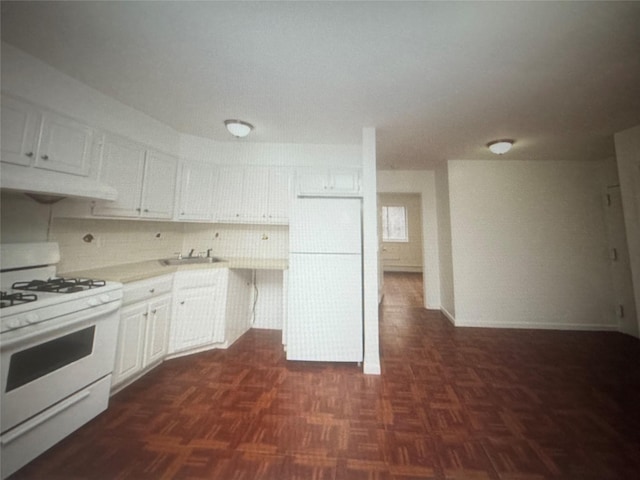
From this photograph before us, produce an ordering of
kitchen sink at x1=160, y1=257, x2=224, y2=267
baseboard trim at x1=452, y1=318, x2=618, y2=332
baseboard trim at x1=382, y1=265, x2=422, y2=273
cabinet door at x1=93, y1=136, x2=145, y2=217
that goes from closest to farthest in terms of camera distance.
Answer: cabinet door at x1=93, y1=136, x2=145, y2=217 < kitchen sink at x1=160, y1=257, x2=224, y2=267 < baseboard trim at x1=452, y1=318, x2=618, y2=332 < baseboard trim at x1=382, y1=265, x2=422, y2=273

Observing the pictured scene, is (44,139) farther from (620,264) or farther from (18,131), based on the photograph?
(620,264)

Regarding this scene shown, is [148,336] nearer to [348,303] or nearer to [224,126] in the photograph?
[348,303]

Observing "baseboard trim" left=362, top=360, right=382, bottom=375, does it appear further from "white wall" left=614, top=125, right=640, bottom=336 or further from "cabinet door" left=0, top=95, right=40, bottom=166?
"cabinet door" left=0, top=95, right=40, bottom=166

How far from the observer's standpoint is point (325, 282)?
2387 mm

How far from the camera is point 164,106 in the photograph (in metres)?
2.20

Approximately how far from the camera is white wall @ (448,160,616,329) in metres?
3.35

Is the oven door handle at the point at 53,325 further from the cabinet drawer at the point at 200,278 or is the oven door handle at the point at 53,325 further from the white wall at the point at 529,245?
the white wall at the point at 529,245

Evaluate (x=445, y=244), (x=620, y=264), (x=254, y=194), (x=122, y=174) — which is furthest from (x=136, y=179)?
(x=620, y=264)

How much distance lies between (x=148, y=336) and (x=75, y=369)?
611mm

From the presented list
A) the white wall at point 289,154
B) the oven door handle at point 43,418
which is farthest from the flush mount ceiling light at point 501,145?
the oven door handle at point 43,418

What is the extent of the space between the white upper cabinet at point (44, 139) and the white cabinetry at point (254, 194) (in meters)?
1.27

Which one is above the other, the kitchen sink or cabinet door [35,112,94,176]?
cabinet door [35,112,94,176]

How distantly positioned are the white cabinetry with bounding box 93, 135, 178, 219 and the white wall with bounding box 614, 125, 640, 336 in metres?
4.99

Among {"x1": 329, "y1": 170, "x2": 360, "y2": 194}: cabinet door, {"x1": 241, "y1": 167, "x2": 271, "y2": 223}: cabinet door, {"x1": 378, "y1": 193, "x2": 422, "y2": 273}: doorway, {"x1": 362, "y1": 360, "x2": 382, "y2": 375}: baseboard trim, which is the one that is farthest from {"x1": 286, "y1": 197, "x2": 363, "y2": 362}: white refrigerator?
{"x1": 378, "y1": 193, "x2": 422, "y2": 273}: doorway
